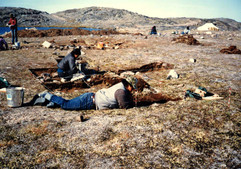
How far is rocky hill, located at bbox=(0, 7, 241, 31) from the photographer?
52.4 metres

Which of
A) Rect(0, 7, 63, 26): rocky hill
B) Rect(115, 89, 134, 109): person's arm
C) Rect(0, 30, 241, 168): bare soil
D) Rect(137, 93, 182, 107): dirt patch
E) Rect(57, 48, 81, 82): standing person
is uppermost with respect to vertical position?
Rect(0, 7, 63, 26): rocky hill

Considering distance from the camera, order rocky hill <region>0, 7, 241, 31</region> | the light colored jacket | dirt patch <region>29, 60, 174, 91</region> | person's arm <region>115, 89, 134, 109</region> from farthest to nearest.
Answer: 1. rocky hill <region>0, 7, 241, 31</region>
2. dirt patch <region>29, 60, 174, 91</region>
3. the light colored jacket
4. person's arm <region>115, 89, 134, 109</region>

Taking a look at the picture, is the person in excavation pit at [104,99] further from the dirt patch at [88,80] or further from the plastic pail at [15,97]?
the dirt patch at [88,80]

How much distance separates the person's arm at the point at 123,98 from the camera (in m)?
3.42

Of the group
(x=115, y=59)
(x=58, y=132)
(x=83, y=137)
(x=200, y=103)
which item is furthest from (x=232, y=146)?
(x=115, y=59)

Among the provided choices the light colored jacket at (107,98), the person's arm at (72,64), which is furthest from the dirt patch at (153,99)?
the person's arm at (72,64)

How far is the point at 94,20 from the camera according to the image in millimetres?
65625

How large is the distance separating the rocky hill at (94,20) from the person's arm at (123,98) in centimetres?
4634

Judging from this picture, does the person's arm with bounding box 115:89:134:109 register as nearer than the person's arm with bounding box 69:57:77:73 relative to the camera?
Yes

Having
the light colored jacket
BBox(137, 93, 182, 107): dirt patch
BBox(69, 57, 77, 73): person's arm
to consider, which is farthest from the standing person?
BBox(137, 93, 182, 107): dirt patch

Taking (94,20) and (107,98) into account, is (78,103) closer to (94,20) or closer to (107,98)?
(107,98)

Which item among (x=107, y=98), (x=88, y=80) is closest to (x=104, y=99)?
(x=107, y=98)

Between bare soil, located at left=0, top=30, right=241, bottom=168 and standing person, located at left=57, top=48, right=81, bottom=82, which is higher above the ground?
standing person, located at left=57, top=48, right=81, bottom=82

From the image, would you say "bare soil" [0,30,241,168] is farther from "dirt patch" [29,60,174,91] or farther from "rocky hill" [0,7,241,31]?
"rocky hill" [0,7,241,31]
